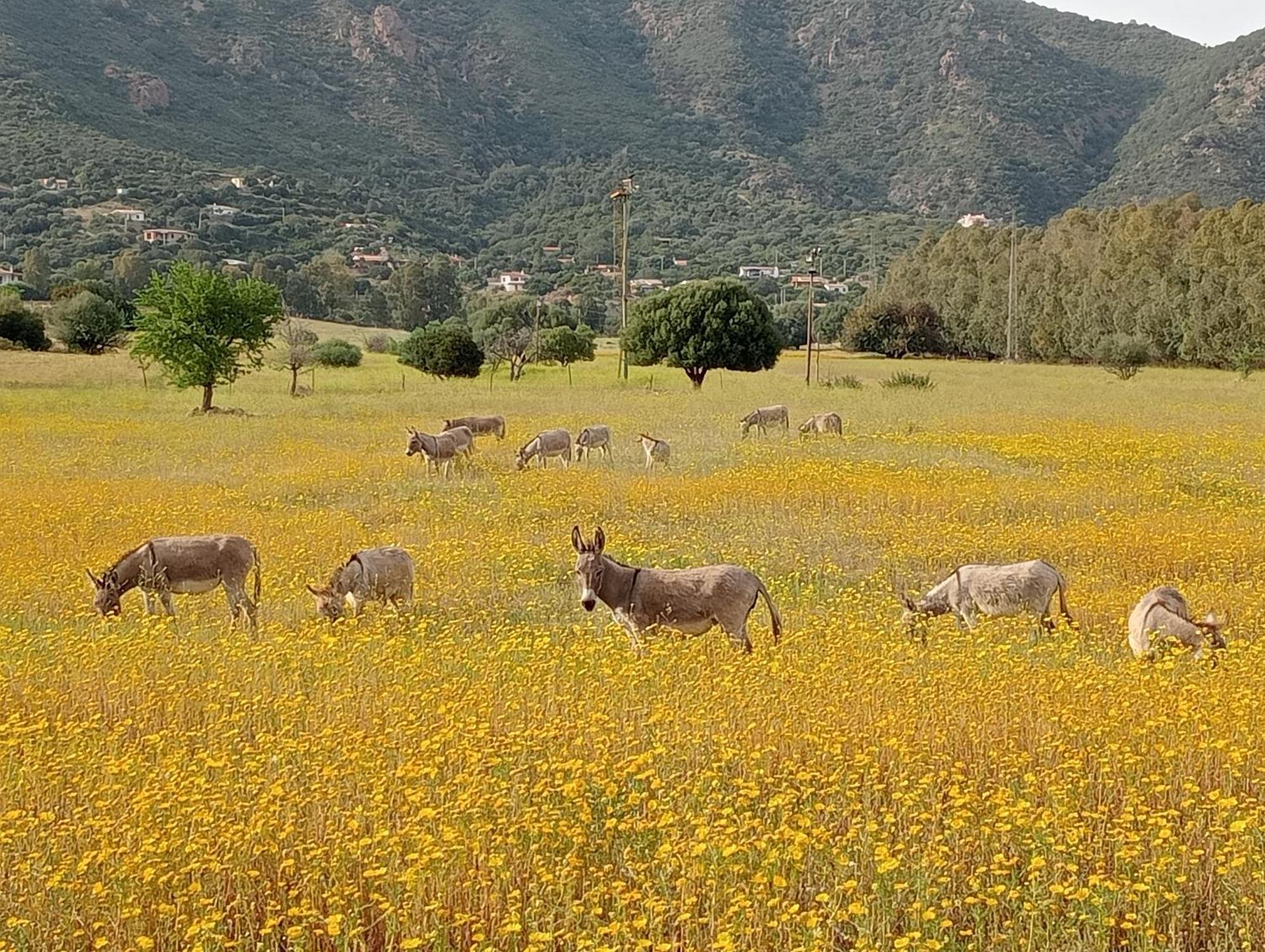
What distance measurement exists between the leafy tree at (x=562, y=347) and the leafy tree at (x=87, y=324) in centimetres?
2500

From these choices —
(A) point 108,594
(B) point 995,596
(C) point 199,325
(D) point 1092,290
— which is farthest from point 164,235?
(B) point 995,596

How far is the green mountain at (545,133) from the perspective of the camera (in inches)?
4870

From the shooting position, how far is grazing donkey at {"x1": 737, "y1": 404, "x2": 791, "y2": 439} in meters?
30.0

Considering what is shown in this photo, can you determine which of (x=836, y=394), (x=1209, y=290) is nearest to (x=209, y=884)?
(x=836, y=394)

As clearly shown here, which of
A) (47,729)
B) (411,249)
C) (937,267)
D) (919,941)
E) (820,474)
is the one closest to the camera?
(919,941)

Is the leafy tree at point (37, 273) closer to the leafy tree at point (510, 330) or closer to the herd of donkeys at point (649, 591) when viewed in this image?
the leafy tree at point (510, 330)

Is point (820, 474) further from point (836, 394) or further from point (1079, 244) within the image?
point (1079, 244)

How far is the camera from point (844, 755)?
6875 millimetres

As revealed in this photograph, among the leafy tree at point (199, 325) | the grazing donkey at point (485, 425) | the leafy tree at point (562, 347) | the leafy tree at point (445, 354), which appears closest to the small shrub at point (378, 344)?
the leafy tree at point (562, 347)

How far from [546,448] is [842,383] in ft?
102

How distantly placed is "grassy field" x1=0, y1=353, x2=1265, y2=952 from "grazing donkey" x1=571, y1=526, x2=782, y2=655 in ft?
0.97

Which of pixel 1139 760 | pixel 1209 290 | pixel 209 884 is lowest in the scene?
pixel 209 884

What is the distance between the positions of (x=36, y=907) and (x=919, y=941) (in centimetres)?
394

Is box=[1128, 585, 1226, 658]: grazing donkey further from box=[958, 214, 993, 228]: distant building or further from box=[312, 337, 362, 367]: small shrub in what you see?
box=[958, 214, 993, 228]: distant building
